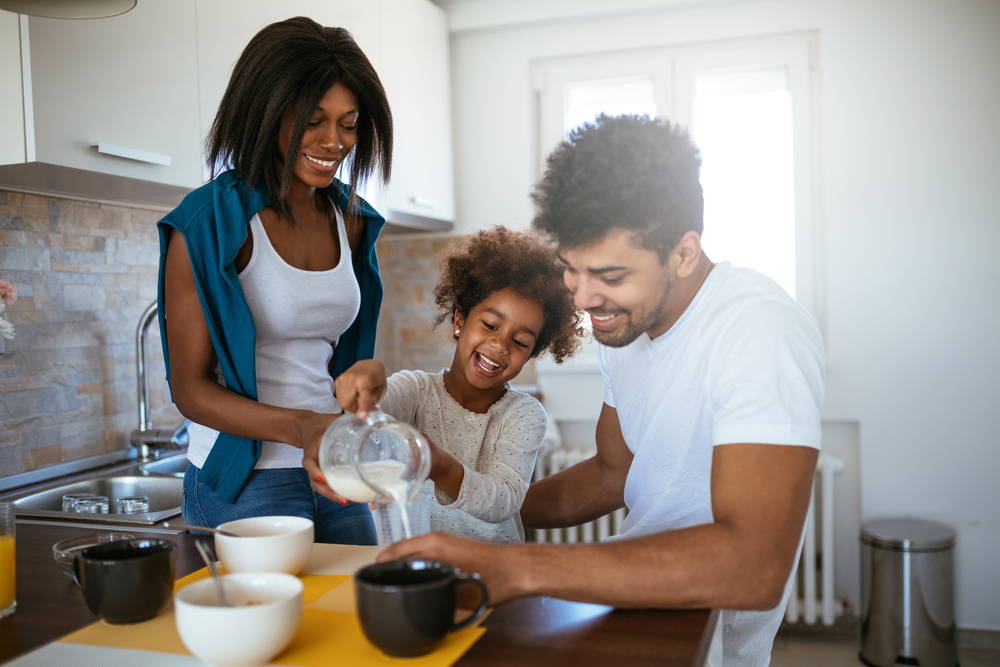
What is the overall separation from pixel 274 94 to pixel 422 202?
1.60 metres

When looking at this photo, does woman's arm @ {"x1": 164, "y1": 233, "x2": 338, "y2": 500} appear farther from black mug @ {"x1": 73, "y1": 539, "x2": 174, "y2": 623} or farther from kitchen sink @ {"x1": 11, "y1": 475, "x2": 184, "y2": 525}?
kitchen sink @ {"x1": 11, "y1": 475, "x2": 184, "y2": 525}

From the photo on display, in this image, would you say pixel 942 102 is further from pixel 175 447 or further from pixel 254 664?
pixel 254 664

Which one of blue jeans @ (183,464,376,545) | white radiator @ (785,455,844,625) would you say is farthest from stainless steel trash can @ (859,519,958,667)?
blue jeans @ (183,464,376,545)

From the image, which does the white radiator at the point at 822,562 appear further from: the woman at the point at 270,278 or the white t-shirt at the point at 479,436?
the woman at the point at 270,278

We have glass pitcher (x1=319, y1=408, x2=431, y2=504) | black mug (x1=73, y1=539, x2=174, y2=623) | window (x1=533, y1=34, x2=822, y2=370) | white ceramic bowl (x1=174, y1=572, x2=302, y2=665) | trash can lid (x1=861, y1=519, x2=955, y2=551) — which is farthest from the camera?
window (x1=533, y1=34, x2=822, y2=370)

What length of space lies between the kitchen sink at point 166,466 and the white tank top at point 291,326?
0.72 m

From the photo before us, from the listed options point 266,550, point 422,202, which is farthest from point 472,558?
point 422,202

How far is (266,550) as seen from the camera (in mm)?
969

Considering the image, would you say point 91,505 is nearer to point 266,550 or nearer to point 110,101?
point 110,101

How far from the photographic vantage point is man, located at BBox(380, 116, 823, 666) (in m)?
0.93

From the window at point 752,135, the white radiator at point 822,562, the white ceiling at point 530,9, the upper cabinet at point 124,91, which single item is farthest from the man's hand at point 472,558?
the white ceiling at point 530,9

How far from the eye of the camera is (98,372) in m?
2.14

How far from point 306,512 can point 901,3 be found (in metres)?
2.60

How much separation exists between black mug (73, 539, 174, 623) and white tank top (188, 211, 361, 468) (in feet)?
1.51
